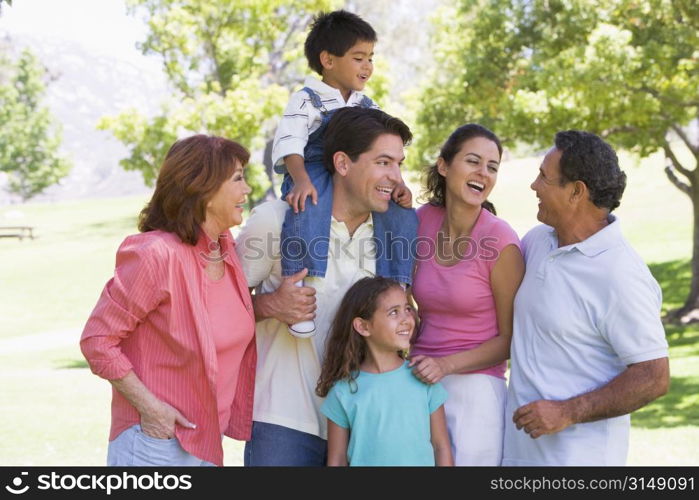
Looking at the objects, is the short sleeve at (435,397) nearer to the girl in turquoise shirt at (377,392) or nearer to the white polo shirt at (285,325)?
the girl in turquoise shirt at (377,392)

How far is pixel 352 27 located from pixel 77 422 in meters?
7.60

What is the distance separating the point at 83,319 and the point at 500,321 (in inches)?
786


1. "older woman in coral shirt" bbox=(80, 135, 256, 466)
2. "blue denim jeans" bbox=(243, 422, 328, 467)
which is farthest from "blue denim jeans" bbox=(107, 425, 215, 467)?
"blue denim jeans" bbox=(243, 422, 328, 467)

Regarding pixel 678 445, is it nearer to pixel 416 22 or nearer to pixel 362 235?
pixel 362 235

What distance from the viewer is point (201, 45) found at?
1953 cm

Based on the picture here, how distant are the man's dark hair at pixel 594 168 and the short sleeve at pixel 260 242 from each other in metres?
1.21

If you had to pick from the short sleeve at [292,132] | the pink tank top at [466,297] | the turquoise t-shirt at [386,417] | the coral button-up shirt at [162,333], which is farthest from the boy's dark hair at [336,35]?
the turquoise t-shirt at [386,417]

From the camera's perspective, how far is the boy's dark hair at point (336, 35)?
15.9ft

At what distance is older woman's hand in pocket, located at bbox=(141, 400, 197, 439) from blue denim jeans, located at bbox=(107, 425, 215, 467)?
0.03 m

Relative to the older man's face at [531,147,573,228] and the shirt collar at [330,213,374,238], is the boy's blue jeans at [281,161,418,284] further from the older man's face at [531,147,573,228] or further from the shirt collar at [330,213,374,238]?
the older man's face at [531,147,573,228]

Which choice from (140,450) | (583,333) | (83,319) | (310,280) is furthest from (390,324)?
(83,319)

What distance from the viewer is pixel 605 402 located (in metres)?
3.36

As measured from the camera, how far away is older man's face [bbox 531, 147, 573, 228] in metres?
3.59

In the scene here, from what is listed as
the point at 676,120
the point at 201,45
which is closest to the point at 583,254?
the point at 676,120
